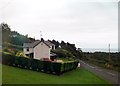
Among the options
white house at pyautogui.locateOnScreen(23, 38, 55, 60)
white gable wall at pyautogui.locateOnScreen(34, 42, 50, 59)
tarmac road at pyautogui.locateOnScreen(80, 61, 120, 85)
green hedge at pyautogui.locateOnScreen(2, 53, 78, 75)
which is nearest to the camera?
tarmac road at pyautogui.locateOnScreen(80, 61, 120, 85)

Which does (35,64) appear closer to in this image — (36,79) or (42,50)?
(36,79)

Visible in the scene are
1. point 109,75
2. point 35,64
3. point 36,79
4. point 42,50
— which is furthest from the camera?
point 42,50

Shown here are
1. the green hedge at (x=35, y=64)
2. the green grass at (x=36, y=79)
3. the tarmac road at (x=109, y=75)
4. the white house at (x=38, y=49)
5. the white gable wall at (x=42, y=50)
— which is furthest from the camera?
the white gable wall at (x=42, y=50)

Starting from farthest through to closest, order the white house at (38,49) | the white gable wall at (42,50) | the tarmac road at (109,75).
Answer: the white gable wall at (42,50)
the white house at (38,49)
the tarmac road at (109,75)

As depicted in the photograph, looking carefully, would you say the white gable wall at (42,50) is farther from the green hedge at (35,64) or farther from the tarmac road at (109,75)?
the green hedge at (35,64)

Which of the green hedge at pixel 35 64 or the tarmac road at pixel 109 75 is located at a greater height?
the green hedge at pixel 35 64

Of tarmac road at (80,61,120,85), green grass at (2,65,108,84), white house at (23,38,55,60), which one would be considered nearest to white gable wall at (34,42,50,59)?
white house at (23,38,55,60)

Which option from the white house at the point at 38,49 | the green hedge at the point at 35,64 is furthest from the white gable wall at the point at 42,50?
the green hedge at the point at 35,64

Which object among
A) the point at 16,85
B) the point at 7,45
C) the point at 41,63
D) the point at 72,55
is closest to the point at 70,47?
the point at 72,55

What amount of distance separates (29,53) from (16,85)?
1724cm

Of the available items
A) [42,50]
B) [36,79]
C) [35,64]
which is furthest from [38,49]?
[36,79]

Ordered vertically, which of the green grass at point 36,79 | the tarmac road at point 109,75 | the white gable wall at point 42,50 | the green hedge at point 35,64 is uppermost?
the white gable wall at point 42,50

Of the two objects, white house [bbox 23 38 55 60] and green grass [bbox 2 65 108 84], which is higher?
white house [bbox 23 38 55 60]

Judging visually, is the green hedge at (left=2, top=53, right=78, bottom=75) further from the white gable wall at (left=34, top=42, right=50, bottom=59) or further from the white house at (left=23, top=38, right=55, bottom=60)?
the white gable wall at (left=34, top=42, right=50, bottom=59)
